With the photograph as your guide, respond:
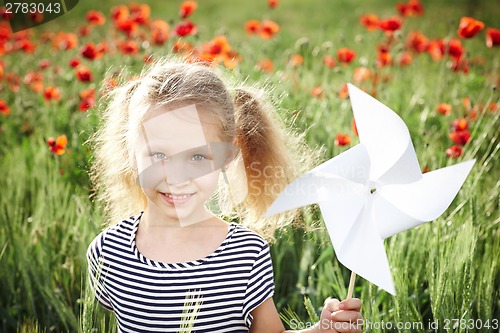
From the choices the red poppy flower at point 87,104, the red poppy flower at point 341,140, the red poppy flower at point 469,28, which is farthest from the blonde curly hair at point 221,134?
the red poppy flower at point 469,28

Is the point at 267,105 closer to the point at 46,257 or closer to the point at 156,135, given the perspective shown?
the point at 156,135

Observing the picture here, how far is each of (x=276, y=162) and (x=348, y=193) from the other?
0.36 m

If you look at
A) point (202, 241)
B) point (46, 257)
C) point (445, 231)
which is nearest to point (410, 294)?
point (445, 231)

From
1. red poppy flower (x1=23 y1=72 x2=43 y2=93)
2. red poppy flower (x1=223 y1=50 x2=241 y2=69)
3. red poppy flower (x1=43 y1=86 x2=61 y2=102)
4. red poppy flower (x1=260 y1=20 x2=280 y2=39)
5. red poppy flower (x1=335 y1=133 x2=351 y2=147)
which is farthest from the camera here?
red poppy flower (x1=260 y1=20 x2=280 y2=39)

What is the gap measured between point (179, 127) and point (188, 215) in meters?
0.16

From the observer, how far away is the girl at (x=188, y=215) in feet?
4.42

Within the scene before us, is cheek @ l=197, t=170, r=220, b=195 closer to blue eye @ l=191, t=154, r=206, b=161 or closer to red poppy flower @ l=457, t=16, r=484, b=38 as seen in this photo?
blue eye @ l=191, t=154, r=206, b=161

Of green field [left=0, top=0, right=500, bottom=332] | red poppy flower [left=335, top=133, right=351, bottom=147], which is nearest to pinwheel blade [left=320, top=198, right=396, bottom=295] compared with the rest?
green field [left=0, top=0, right=500, bottom=332]

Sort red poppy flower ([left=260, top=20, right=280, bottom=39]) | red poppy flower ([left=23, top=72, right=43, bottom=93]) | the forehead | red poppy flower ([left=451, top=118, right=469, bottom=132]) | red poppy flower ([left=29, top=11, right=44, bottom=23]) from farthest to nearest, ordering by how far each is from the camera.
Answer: red poppy flower ([left=29, top=11, right=44, bottom=23]) < red poppy flower ([left=260, top=20, right=280, bottom=39]) < red poppy flower ([left=23, top=72, right=43, bottom=93]) < red poppy flower ([left=451, top=118, right=469, bottom=132]) < the forehead

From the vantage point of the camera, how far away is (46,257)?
179 centimetres

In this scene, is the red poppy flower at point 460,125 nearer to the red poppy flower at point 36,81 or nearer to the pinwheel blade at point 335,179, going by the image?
the pinwheel blade at point 335,179

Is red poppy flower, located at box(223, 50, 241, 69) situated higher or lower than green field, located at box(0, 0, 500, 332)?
higher

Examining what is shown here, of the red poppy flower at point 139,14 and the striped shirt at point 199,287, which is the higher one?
the red poppy flower at point 139,14

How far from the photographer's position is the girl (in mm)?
1346
